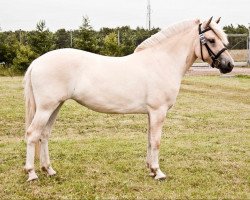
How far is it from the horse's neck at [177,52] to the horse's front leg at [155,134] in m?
0.67

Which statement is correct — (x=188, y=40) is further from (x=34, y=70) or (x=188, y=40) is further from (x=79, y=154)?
(x=79, y=154)

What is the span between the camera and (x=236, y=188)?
17.8 ft

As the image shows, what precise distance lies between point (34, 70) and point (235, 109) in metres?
9.02

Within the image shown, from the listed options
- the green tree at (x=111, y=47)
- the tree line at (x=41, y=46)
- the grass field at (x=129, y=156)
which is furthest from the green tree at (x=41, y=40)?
the grass field at (x=129, y=156)

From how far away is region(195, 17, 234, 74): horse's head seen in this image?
5.57 m

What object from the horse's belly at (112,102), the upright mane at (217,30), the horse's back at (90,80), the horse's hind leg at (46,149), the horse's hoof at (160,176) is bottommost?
the horse's hoof at (160,176)

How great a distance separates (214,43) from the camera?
221 inches

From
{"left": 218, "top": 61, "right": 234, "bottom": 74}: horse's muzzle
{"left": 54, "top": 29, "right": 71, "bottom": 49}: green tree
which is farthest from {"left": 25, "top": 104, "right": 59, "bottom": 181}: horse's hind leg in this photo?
{"left": 54, "top": 29, "right": 71, "bottom": 49}: green tree

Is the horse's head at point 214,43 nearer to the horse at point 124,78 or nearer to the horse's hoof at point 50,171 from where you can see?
the horse at point 124,78

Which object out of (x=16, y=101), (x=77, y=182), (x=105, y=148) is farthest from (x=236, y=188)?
(x=16, y=101)

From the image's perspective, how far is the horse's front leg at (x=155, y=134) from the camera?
560 cm

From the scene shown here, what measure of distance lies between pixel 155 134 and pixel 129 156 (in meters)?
1.59

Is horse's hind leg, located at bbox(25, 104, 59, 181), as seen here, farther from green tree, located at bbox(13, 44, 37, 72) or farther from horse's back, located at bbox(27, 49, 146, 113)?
green tree, located at bbox(13, 44, 37, 72)

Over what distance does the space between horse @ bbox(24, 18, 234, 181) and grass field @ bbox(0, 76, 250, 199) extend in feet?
1.31
